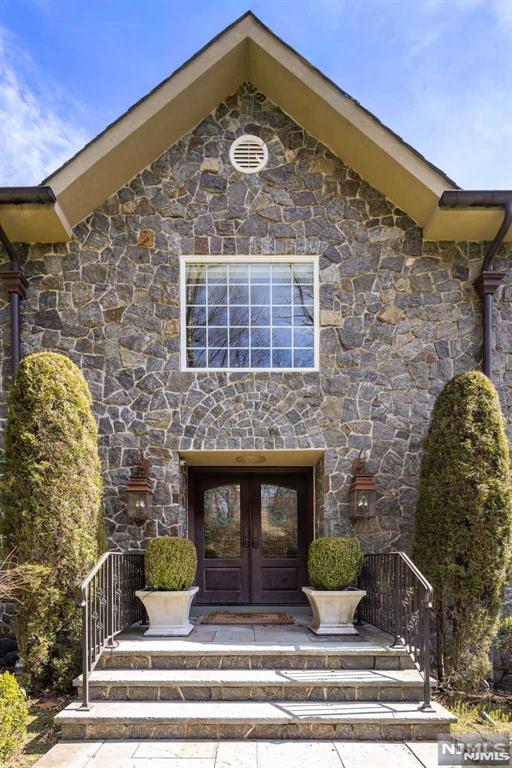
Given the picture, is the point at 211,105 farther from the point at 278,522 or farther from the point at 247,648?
the point at 247,648

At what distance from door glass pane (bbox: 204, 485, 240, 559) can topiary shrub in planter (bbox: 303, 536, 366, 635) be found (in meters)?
2.46

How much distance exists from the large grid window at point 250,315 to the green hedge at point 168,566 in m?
2.39

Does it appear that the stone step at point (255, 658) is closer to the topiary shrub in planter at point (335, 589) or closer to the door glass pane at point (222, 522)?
the topiary shrub in planter at point (335, 589)

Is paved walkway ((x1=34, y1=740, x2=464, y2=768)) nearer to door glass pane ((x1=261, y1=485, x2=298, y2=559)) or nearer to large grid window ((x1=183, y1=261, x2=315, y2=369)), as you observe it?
door glass pane ((x1=261, y1=485, x2=298, y2=559))

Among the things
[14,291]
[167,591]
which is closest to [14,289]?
[14,291]

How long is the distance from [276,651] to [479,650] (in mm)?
2239

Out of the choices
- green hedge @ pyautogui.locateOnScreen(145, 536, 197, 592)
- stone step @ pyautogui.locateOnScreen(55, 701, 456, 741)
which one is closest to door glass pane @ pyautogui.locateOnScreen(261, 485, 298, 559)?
green hedge @ pyautogui.locateOnScreen(145, 536, 197, 592)

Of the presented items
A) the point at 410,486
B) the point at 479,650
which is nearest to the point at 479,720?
the point at 479,650

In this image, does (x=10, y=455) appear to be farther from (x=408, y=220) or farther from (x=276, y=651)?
(x=408, y=220)

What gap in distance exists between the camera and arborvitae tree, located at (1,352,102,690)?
575 centimetres

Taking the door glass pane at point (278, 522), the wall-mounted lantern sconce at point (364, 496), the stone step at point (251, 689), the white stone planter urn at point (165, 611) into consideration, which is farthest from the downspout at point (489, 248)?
the white stone planter urn at point (165, 611)

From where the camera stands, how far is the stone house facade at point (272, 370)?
7.26m

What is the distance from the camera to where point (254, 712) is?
4781mm

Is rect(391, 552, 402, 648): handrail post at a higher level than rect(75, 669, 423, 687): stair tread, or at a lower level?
higher
